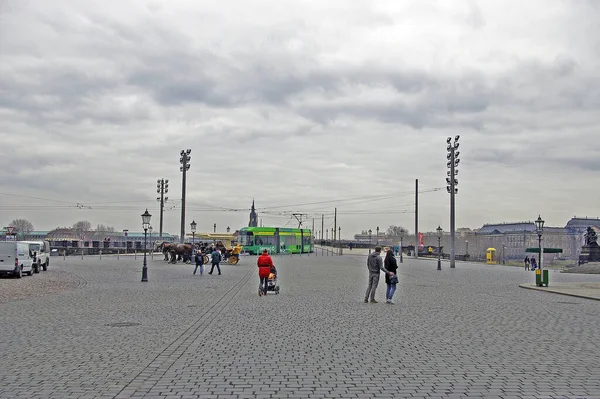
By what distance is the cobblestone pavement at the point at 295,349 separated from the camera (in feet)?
26.0

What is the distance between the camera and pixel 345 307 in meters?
18.5

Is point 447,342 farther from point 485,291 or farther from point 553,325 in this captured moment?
point 485,291

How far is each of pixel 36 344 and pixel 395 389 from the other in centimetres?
667

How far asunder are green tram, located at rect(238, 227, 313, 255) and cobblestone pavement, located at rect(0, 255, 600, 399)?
58.1m

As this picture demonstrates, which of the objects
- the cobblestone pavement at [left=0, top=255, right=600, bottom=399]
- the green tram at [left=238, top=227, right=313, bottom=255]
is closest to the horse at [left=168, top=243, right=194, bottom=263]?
the green tram at [left=238, top=227, right=313, bottom=255]

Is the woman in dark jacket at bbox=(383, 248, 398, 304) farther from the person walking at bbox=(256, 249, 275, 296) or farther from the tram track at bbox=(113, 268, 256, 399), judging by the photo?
the tram track at bbox=(113, 268, 256, 399)

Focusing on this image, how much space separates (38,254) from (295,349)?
3349cm

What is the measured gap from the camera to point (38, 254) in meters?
40.4

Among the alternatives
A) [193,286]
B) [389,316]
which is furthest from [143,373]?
[193,286]

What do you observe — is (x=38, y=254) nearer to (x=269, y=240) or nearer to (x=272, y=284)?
(x=272, y=284)

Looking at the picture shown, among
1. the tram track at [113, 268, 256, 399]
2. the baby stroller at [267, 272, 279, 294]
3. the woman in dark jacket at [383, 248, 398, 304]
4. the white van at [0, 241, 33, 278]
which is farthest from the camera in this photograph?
the white van at [0, 241, 33, 278]

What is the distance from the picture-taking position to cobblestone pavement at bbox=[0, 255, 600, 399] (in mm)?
7926

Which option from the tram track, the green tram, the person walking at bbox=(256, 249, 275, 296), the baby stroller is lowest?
the tram track

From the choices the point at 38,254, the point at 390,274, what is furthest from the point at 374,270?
the point at 38,254
